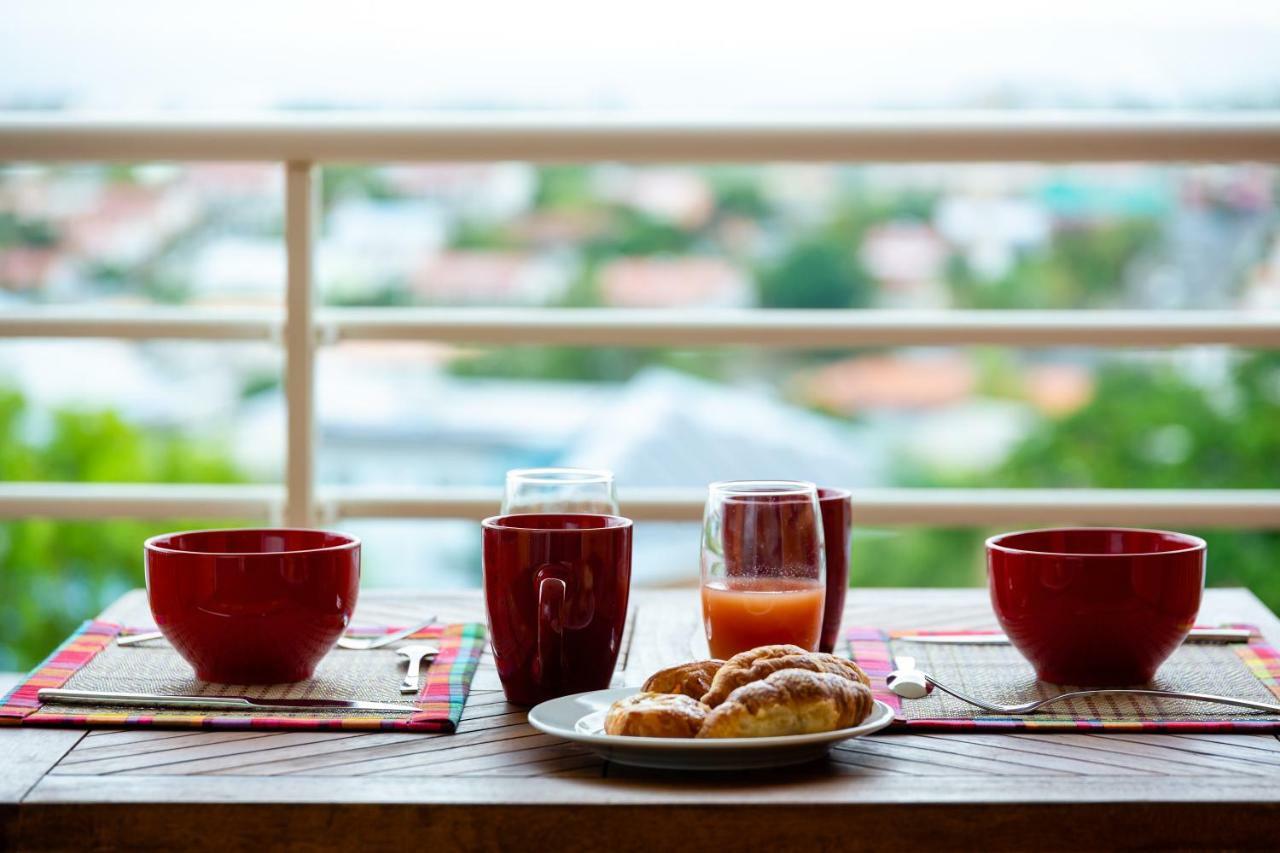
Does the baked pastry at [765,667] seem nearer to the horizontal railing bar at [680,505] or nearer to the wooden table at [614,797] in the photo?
the wooden table at [614,797]

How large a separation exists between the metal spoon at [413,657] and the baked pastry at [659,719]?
175 millimetres

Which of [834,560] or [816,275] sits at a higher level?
[816,275]

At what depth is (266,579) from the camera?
0.82m

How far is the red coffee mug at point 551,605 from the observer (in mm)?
792

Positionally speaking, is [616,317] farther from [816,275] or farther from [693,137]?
[816,275]

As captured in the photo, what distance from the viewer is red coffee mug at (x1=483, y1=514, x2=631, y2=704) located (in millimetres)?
792

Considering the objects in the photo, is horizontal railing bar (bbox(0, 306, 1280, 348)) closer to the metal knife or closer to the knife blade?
the metal knife

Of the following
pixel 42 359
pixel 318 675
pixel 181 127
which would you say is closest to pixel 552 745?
pixel 318 675

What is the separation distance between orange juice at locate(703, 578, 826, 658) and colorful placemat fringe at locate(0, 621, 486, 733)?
0.50ft

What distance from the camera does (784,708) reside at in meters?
0.66

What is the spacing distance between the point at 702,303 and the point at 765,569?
19.0ft

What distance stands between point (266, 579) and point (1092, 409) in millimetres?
5607

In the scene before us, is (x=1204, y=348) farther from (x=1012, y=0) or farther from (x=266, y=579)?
(x=1012, y=0)

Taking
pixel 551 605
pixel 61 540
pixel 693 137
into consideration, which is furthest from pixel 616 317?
pixel 61 540
